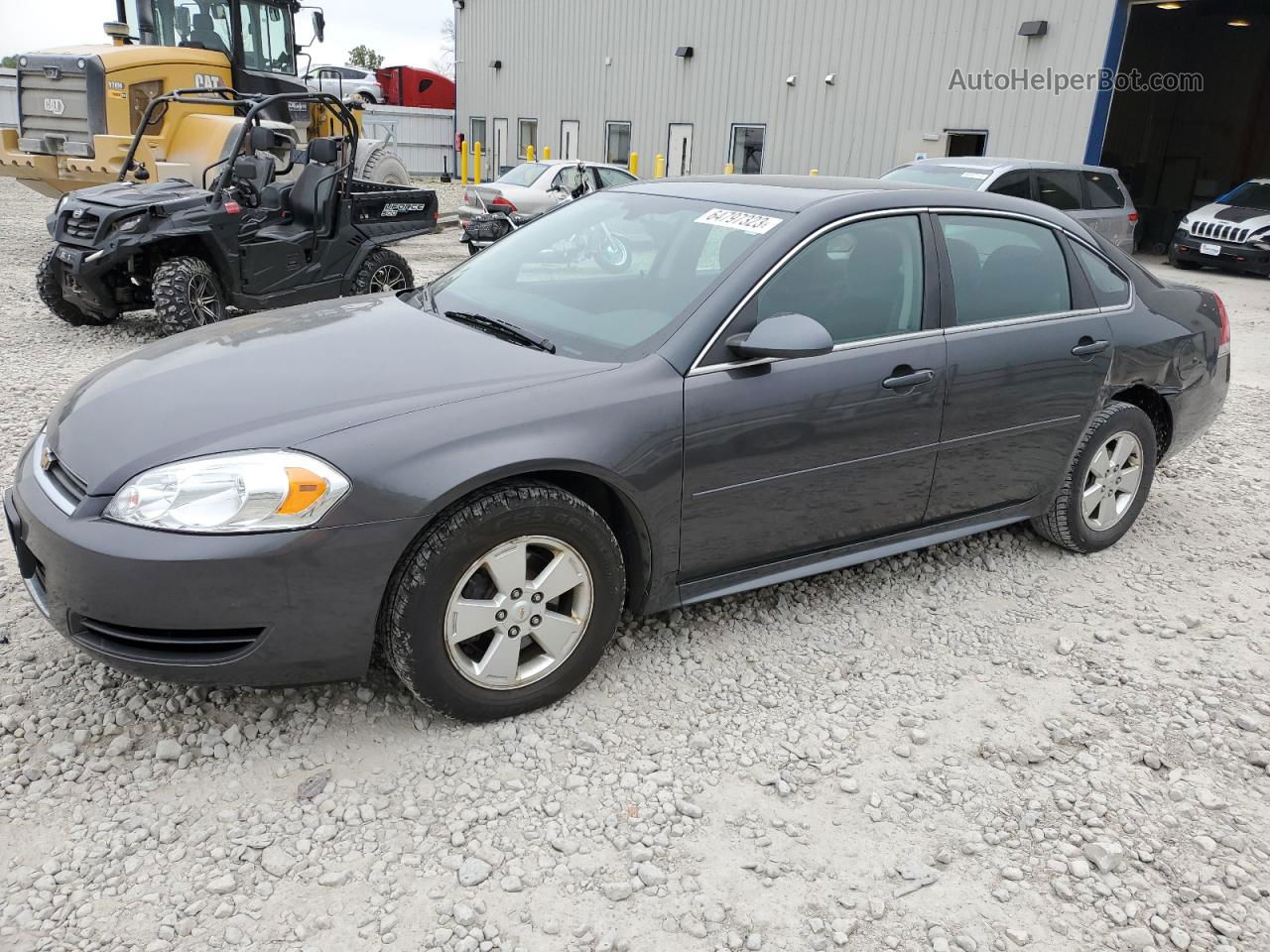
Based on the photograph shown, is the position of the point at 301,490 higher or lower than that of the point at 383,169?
lower

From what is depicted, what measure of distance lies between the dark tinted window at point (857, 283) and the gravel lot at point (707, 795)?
1.11 metres

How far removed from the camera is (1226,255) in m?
15.3

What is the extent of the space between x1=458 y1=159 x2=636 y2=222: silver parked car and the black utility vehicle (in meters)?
5.05

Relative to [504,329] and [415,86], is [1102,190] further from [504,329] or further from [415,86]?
[415,86]

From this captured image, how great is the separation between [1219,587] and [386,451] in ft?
11.7

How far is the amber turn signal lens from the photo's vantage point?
2.49 metres

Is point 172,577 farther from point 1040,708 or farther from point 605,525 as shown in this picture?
point 1040,708

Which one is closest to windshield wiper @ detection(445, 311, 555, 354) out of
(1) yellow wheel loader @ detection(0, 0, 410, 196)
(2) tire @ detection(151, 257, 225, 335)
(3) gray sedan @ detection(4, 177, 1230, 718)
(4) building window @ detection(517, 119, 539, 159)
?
(3) gray sedan @ detection(4, 177, 1230, 718)

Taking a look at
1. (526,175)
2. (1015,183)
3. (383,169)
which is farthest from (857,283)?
(526,175)

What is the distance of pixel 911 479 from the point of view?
11.8ft

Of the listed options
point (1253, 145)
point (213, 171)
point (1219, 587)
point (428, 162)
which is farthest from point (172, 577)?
point (428, 162)

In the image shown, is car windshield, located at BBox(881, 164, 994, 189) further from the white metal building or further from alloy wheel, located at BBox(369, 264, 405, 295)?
alloy wheel, located at BBox(369, 264, 405, 295)

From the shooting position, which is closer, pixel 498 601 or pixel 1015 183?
pixel 498 601

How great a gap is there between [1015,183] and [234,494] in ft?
35.6
